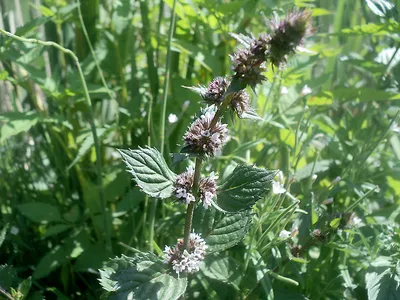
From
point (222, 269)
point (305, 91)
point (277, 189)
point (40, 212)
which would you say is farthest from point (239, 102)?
point (40, 212)

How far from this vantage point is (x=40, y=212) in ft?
3.69

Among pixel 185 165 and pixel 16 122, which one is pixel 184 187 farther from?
pixel 16 122

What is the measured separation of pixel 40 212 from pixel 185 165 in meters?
0.32

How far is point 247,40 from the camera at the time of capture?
0.69m

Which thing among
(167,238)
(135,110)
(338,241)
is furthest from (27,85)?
(338,241)

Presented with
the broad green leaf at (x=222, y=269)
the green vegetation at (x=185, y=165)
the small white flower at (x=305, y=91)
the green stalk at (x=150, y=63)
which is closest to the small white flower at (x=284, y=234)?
the green vegetation at (x=185, y=165)

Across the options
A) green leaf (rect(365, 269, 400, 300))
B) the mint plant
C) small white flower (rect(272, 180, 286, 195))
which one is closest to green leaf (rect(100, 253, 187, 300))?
the mint plant

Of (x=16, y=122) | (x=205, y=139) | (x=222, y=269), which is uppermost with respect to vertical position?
(x=205, y=139)

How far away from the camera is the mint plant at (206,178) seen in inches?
26.1

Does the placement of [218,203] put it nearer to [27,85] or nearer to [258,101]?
[258,101]

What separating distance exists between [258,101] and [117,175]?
0.37m

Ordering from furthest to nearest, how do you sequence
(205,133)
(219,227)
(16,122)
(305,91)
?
(305,91), (16,122), (219,227), (205,133)

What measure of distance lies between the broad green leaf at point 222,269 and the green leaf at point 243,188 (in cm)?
20

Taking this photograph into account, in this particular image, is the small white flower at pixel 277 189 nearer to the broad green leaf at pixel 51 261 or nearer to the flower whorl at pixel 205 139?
the flower whorl at pixel 205 139
